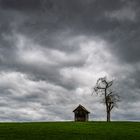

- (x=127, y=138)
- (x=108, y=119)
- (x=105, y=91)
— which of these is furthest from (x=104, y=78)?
(x=127, y=138)

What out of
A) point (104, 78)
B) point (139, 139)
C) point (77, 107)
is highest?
point (104, 78)

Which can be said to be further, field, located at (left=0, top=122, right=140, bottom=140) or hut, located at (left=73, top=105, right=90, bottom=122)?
hut, located at (left=73, top=105, right=90, bottom=122)

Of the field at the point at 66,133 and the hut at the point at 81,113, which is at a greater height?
the hut at the point at 81,113

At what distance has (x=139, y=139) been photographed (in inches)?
1683

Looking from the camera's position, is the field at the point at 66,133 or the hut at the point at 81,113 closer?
the field at the point at 66,133

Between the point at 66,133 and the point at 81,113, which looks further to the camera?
the point at 81,113

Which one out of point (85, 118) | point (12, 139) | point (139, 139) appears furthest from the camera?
point (85, 118)

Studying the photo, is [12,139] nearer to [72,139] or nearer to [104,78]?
[72,139]

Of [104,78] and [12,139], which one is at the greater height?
[104,78]

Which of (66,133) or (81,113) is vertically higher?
(81,113)

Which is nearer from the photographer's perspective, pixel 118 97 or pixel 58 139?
pixel 58 139

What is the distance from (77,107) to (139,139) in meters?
59.7

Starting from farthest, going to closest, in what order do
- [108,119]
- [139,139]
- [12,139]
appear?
[108,119], [139,139], [12,139]

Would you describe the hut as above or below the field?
above
